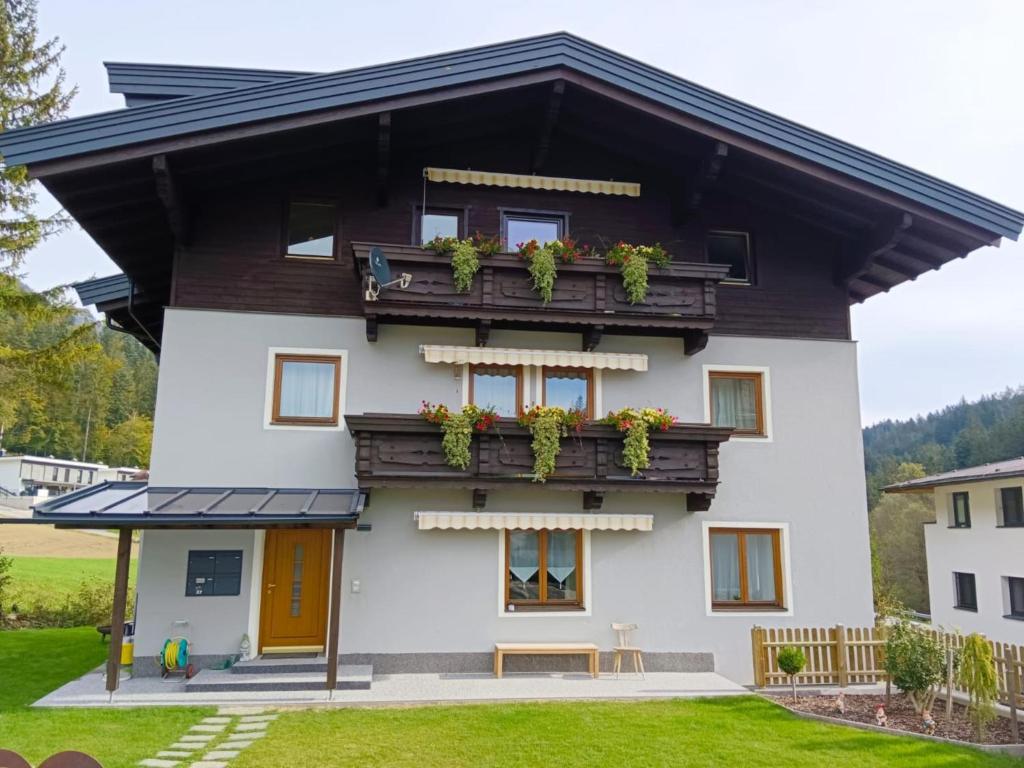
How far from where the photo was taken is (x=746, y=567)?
1338cm

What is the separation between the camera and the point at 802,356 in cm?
1406

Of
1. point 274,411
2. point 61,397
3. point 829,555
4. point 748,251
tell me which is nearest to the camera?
point 274,411

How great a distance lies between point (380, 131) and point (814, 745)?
1089 cm

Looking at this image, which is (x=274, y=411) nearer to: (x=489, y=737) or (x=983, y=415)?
(x=489, y=737)

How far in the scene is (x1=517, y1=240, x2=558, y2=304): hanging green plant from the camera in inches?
493

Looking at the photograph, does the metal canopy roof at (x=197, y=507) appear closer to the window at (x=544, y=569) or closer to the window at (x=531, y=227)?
the window at (x=544, y=569)

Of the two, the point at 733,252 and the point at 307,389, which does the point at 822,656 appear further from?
the point at 307,389

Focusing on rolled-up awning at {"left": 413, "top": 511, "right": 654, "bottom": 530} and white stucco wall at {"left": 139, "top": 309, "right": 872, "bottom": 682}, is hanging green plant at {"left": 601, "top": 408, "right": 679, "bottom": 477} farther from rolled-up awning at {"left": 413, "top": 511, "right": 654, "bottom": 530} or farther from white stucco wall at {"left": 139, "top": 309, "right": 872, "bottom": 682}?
white stucco wall at {"left": 139, "top": 309, "right": 872, "bottom": 682}

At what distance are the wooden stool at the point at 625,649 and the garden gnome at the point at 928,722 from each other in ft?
13.6

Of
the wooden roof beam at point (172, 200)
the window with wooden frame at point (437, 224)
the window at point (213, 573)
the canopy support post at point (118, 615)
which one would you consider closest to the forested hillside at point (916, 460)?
the window with wooden frame at point (437, 224)

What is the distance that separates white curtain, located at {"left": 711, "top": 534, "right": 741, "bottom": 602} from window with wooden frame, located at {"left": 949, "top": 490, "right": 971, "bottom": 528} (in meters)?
20.7

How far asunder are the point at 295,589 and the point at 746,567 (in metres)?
8.06

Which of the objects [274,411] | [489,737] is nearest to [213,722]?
[489,737]

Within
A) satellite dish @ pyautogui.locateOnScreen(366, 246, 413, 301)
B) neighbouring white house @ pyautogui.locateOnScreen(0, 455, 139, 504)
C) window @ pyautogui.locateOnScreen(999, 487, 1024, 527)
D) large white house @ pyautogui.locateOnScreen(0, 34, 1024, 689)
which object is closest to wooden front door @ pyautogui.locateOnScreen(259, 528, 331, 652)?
large white house @ pyautogui.locateOnScreen(0, 34, 1024, 689)
